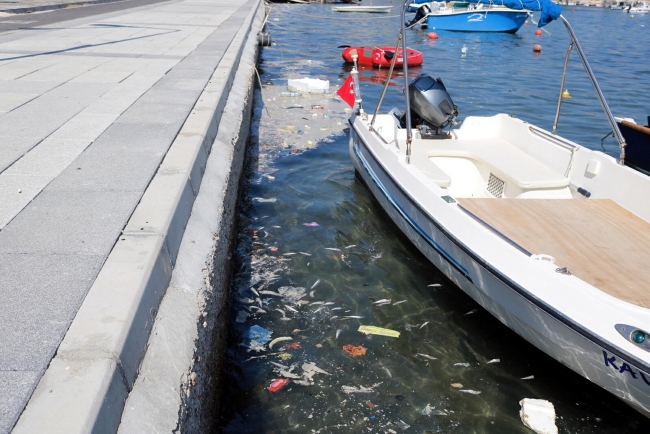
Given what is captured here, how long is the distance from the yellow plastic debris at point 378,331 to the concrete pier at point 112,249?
50.8 inches

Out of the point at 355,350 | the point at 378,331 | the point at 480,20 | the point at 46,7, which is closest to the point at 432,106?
the point at 378,331

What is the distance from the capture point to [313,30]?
30750 millimetres

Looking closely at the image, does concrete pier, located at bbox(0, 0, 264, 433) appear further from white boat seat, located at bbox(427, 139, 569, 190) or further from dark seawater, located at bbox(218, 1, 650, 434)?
white boat seat, located at bbox(427, 139, 569, 190)

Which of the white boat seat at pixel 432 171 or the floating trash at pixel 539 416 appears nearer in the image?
the floating trash at pixel 539 416

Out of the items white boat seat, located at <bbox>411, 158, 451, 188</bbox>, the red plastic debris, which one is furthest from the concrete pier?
white boat seat, located at <bbox>411, 158, 451, 188</bbox>

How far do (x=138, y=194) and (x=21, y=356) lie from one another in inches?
68.3

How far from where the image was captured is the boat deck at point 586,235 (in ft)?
13.1

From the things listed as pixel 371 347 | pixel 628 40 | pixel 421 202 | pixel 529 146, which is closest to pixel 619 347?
pixel 371 347

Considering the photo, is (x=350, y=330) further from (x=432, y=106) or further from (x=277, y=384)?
(x=432, y=106)

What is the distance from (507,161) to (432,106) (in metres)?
1.22

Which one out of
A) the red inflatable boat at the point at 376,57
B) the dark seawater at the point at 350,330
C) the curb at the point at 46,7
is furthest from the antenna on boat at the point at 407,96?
the curb at the point at 46,7

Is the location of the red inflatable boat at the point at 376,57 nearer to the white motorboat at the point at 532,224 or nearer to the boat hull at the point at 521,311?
the white motorboat at the point at 532,224

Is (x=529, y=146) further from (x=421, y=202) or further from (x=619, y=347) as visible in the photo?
(x=619, y=347)

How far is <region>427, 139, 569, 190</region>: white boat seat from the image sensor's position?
580cm
